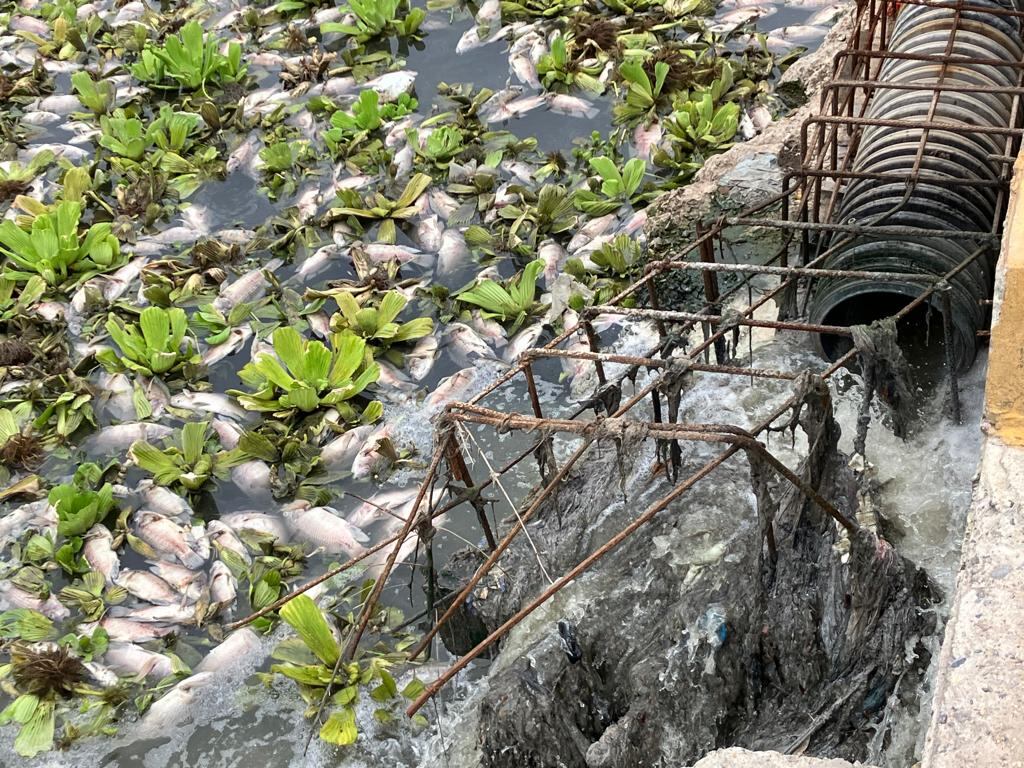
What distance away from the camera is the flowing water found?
4.99 metres

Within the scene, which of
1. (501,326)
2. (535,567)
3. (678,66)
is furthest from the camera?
(678,66)

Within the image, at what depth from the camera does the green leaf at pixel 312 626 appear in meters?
4.65

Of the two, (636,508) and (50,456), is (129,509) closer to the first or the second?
(50,456)

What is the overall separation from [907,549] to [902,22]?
11.5 ft

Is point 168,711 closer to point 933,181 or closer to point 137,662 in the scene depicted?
point 137,662

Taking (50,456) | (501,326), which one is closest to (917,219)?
(501,326)

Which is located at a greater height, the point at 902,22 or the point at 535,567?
the point at 902,22

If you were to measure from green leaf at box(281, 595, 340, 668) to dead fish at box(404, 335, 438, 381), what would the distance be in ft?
6.36

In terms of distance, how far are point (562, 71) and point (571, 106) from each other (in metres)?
0.36

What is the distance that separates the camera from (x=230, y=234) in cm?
755

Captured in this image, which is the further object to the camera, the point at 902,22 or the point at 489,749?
the point at 902,22

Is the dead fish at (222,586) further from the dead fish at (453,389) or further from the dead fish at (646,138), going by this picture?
the dead fish at (646,138)

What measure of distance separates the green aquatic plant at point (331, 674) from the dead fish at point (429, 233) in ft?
10.2

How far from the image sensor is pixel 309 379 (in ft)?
20.2
